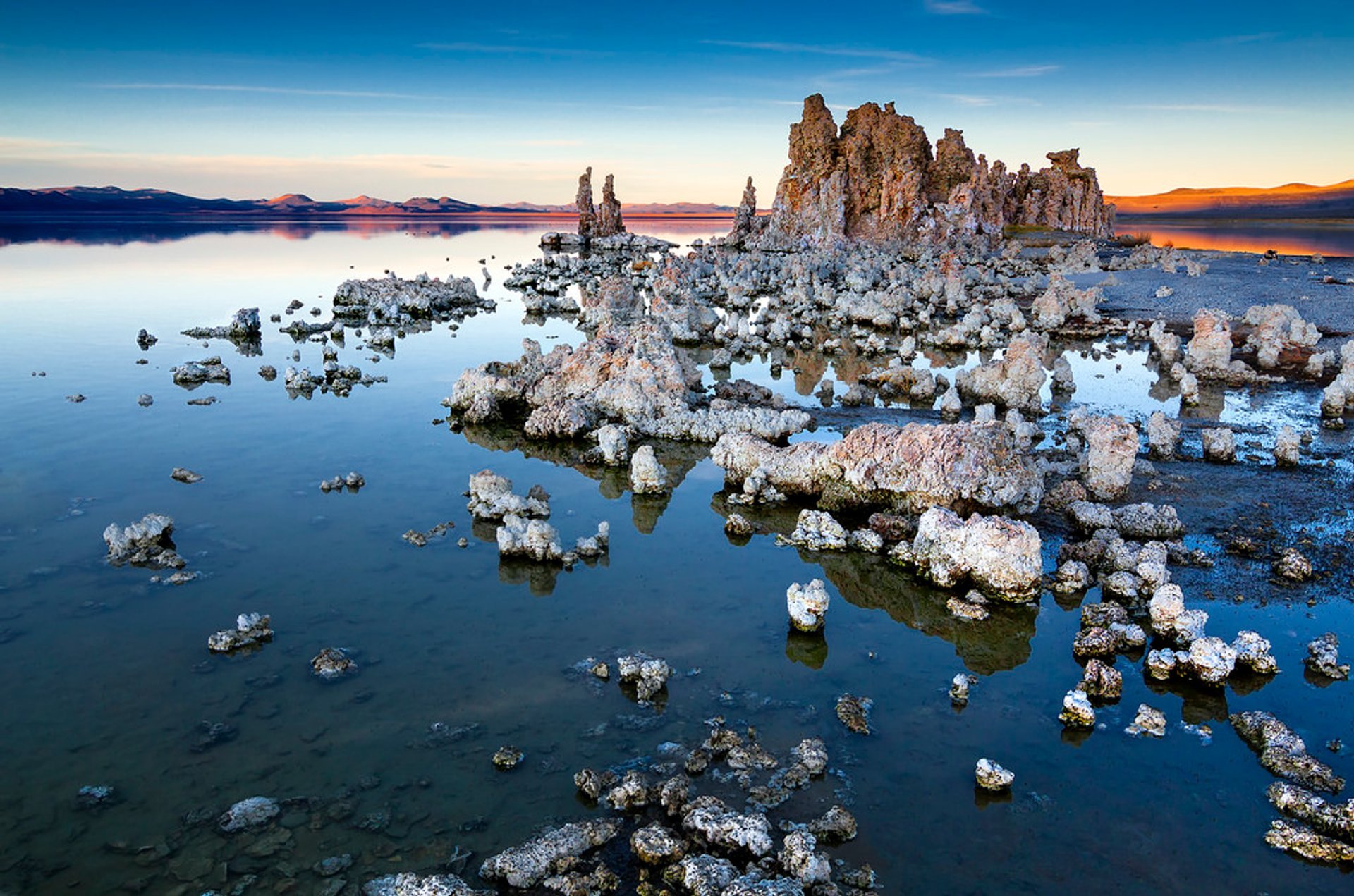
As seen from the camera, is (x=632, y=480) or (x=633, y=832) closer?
(x=633, y=832)

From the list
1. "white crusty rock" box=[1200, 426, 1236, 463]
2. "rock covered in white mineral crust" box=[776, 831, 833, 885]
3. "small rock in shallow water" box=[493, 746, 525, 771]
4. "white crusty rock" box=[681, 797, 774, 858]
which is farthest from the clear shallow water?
"white crusty rock" box=[1200, 426, 1236, 463]

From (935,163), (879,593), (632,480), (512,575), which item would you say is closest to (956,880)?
(879,593)

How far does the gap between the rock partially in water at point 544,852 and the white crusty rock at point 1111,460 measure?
10.9 meters

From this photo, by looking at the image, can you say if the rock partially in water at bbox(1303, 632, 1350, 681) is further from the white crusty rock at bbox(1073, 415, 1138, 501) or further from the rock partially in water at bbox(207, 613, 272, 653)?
the rock partially in water at bbox(207, 613, 272, 653)

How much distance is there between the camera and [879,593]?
11.7 metres

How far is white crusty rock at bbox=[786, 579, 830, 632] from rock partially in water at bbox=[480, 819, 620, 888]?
3997 millimetres

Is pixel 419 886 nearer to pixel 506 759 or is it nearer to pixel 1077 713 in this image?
pixel 506 759

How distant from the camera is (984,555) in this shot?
448 inches

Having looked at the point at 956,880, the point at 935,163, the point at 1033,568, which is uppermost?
the point at 935,163

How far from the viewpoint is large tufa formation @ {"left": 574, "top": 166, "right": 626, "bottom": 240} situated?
10006 cm

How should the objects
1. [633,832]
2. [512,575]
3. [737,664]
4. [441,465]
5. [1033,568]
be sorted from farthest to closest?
[441,465] → [512,575] → [1033,568] → [737,664] → [633,832]

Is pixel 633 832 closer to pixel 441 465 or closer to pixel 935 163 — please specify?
pixel 441 465

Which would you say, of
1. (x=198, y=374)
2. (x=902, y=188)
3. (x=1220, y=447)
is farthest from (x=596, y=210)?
(x=1220, y=447)

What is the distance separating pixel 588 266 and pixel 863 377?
Result: 138 feet
